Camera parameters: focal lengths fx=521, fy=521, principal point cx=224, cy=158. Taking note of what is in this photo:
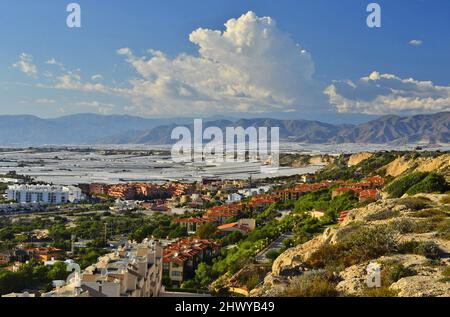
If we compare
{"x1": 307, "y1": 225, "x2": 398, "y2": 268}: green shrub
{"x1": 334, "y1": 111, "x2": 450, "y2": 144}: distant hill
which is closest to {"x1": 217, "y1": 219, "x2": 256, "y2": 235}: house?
{"x1": 307, "y1": 225, "x2": 398, "y2": 268}: green shrub

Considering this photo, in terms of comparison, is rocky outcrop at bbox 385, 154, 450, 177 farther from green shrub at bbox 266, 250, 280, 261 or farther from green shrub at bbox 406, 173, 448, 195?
green shrub at bbox 266, 250, 280, 261

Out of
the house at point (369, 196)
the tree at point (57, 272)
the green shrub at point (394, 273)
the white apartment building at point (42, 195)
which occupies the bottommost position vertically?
the white apartment building at point (42, 195)

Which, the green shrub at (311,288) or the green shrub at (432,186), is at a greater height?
the green shrub at (432,186)

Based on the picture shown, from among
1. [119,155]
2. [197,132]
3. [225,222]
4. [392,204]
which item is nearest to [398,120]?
[197,132]

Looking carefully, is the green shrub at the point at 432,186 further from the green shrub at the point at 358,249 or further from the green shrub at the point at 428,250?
the green shrub at the point at 428,250

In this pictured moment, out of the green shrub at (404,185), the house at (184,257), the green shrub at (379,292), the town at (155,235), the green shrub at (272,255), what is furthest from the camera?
the green shrub at (404,185)

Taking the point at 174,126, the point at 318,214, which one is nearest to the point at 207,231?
the point at 318,214

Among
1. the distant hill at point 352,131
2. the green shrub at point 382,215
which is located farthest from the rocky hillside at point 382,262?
the distant hill at point 352,131

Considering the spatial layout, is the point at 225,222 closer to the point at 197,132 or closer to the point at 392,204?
the point at 392,204
